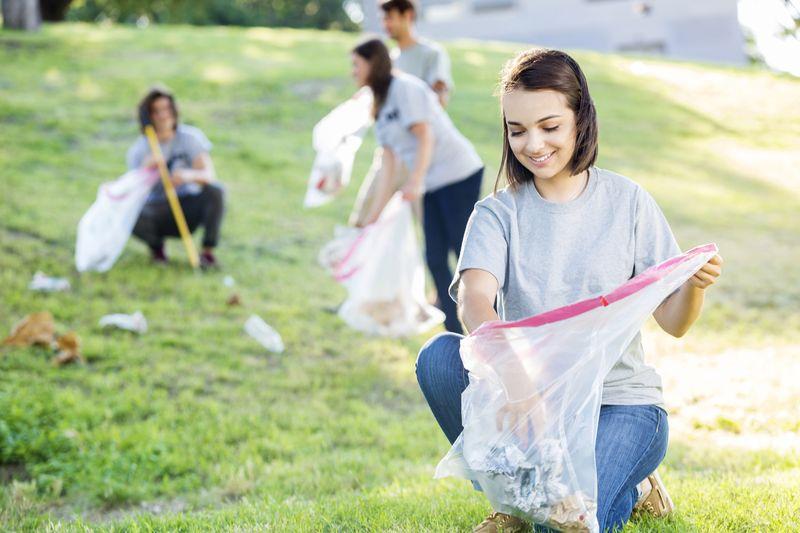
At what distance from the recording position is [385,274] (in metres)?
5.27

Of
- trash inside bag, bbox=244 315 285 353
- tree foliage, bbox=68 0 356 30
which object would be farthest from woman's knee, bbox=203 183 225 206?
tree foliage, bbox=68 0 356 30

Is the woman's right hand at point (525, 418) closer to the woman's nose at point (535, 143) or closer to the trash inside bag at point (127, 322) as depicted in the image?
the woman's nose at point (535, 143)

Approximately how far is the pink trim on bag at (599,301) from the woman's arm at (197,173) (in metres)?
4.77

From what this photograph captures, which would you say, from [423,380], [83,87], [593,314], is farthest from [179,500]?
[83,87]

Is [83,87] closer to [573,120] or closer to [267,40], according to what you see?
[267,40]

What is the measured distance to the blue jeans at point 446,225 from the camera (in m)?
4.82

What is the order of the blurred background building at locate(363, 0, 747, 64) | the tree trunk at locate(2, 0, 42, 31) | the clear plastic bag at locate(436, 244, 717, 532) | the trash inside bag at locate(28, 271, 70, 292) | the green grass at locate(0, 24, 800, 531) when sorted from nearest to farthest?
the clear plastic bag at locate(436, 244, 717, 532) → the green grass at locate(0, 24, 800, 531) → the trash inside bag at locate(28, 271, 70, 292) → the tree trunk at locate(2, 0, 42, 31) → the blurred background building at locate(363, 0, 747, 64)

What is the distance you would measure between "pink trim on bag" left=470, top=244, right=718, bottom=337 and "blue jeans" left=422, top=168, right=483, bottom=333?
2.51m

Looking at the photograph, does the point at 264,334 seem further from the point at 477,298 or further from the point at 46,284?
the point at 477,298

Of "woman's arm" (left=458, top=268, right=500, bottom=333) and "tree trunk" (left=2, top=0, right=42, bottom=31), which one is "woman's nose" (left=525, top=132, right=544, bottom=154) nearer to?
"woman's arm" (left=458, top=268, right=500, bottom=333)

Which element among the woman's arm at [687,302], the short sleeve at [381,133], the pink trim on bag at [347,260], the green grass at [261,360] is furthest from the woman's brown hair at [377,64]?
the woman's arm at [687,302]

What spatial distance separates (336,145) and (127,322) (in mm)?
1621

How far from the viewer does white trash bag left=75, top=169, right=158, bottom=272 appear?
6.31 meters

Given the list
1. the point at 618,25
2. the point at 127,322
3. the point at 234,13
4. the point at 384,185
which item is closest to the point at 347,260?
the point at 384,185
